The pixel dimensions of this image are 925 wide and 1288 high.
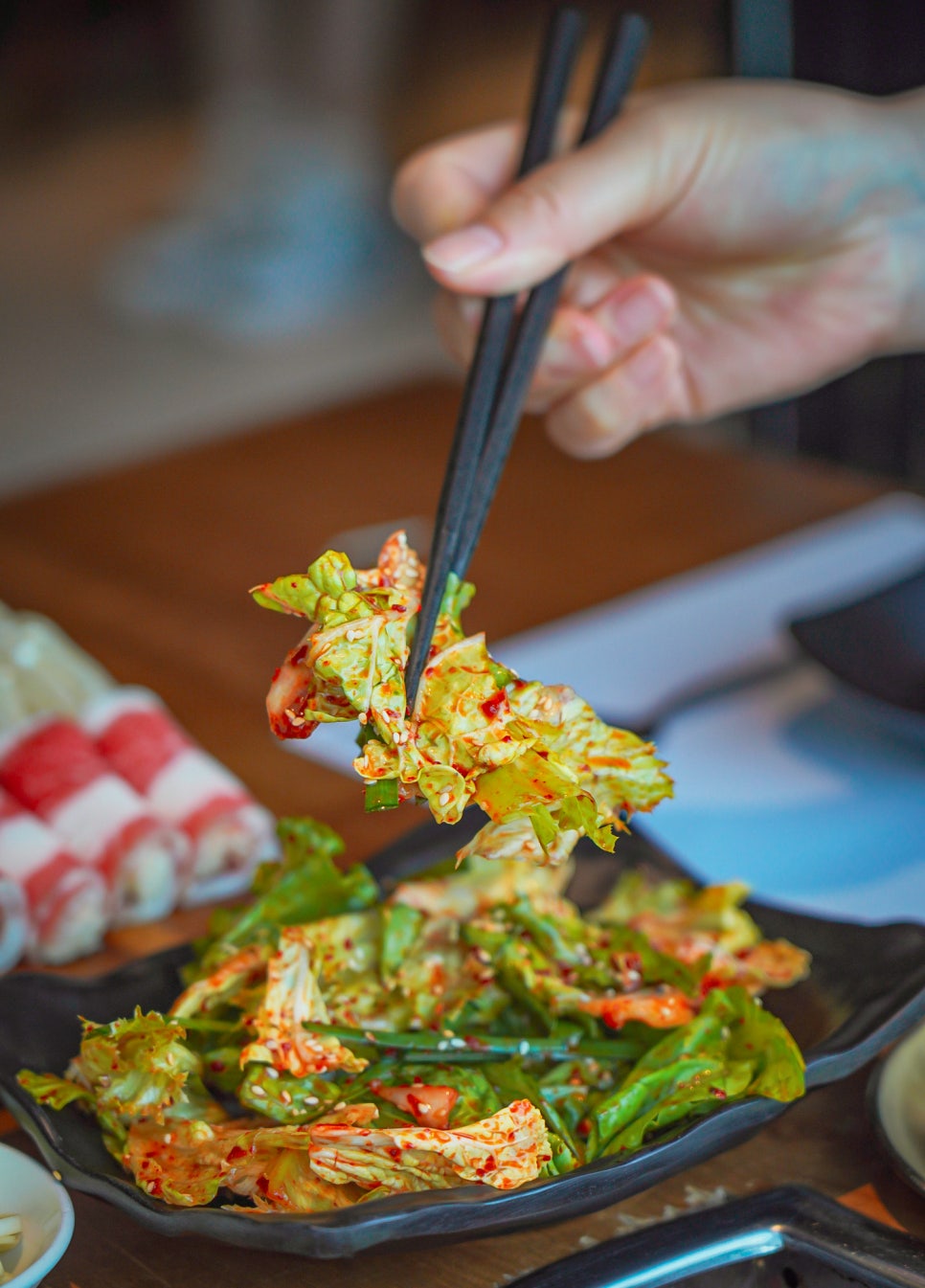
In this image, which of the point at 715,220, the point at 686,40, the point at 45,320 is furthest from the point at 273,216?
the point at 715,220

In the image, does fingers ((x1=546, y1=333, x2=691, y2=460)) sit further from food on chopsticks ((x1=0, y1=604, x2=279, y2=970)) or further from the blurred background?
the blurred background

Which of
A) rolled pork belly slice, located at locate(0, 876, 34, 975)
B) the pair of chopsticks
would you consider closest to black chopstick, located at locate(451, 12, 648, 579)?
the pair of chopsticks

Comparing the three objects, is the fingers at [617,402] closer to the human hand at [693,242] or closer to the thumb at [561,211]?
the human hand at [693,242]

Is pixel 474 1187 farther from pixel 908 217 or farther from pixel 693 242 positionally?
pixel 908 217

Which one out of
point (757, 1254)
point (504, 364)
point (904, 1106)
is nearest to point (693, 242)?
point (504, 364)

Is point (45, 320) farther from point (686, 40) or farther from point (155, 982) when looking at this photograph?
point (155, 982)

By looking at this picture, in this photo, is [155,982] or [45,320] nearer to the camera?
[155,982]

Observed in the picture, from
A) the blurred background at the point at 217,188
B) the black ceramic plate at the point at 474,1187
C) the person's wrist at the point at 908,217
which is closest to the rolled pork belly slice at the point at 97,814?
the black ceramic plate at the point at 474,1187
